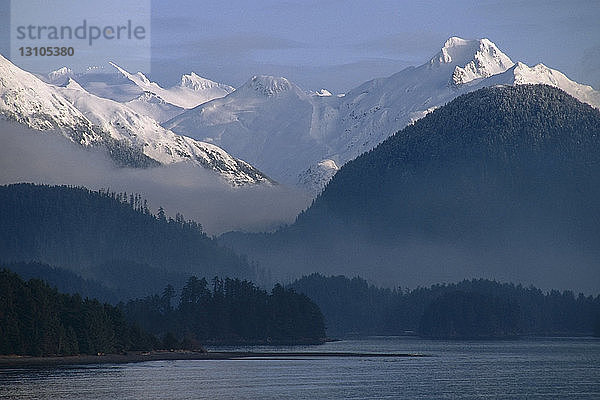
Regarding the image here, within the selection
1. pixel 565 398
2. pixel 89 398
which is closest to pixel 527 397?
pixel 565 398

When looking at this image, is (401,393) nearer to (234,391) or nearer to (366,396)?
(366,396)

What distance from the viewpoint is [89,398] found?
544 ft

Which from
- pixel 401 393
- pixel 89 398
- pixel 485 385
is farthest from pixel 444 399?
pixel 89 398

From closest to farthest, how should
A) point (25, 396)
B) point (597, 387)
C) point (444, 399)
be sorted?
point (25, 396) → point (444, 399) → point (597, 387)

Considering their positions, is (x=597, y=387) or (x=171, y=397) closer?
(x=171, y=397)

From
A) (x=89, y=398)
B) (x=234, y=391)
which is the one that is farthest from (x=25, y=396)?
A: (x=234, y=391)

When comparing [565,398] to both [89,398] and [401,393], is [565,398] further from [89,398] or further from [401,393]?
[89,398]

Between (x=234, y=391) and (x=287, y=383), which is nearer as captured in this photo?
(x=234, y=391)

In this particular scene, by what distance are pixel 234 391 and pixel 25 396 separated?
3293 centimetres

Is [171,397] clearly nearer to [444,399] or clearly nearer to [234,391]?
[234,391]

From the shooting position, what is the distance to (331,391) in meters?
183

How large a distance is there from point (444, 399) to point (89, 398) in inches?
1883

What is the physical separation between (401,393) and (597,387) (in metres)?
31.9

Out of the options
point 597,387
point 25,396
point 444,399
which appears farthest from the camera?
point 597,387
